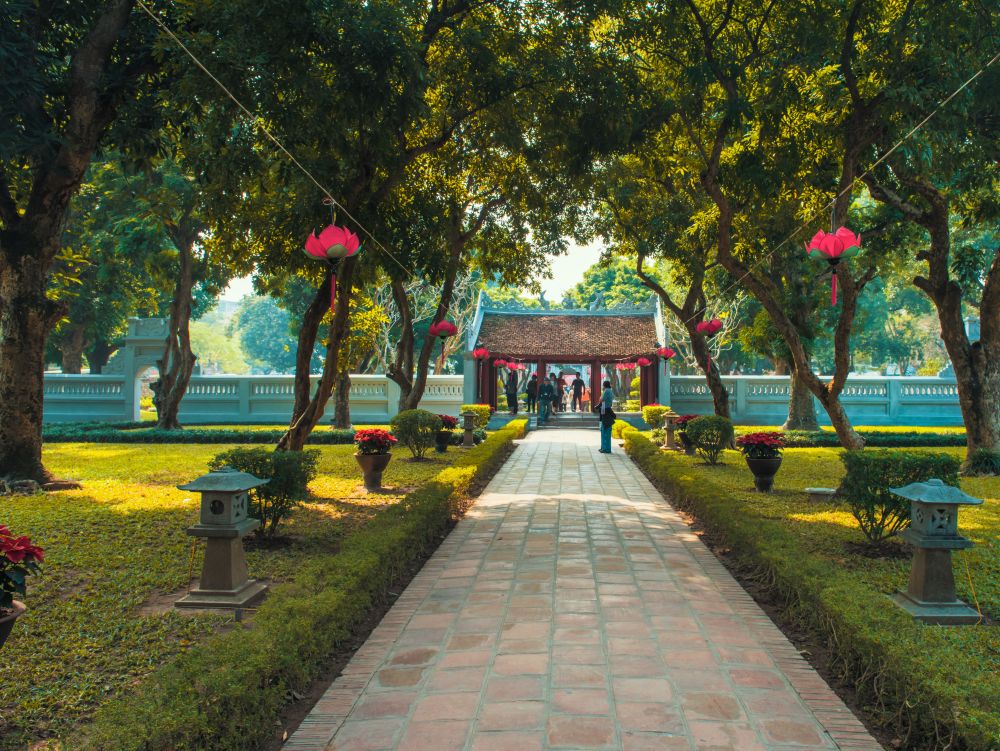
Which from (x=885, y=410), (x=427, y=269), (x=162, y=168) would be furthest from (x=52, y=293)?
(x=885, y=410)

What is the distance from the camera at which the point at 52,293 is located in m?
13.1

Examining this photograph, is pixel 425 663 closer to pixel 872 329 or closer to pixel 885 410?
pixel 885 410

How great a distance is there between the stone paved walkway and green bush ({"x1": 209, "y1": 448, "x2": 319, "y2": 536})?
1.39m

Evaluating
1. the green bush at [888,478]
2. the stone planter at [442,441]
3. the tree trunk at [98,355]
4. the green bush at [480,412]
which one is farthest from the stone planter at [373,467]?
the tree trunk at [98,355]

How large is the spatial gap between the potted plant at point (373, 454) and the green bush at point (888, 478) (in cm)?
582

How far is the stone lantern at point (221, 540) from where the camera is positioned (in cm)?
496

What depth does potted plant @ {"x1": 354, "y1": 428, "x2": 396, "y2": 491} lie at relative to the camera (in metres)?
10.2

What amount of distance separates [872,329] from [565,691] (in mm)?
44563

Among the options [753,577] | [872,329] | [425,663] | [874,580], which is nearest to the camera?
[425,663]

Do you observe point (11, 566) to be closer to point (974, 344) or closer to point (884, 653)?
point (884, 653)

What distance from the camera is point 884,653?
3604mm

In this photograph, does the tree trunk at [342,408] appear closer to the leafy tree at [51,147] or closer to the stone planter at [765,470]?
the leafy tree at [51,147]

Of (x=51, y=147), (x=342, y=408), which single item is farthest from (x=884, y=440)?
(x=51, y=147)

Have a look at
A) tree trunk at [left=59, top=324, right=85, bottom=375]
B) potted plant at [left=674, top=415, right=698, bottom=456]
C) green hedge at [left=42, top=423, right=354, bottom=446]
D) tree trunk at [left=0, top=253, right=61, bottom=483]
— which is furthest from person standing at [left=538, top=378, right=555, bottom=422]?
tree trunk at [left=0, top=253, right=61, bottom=483]
